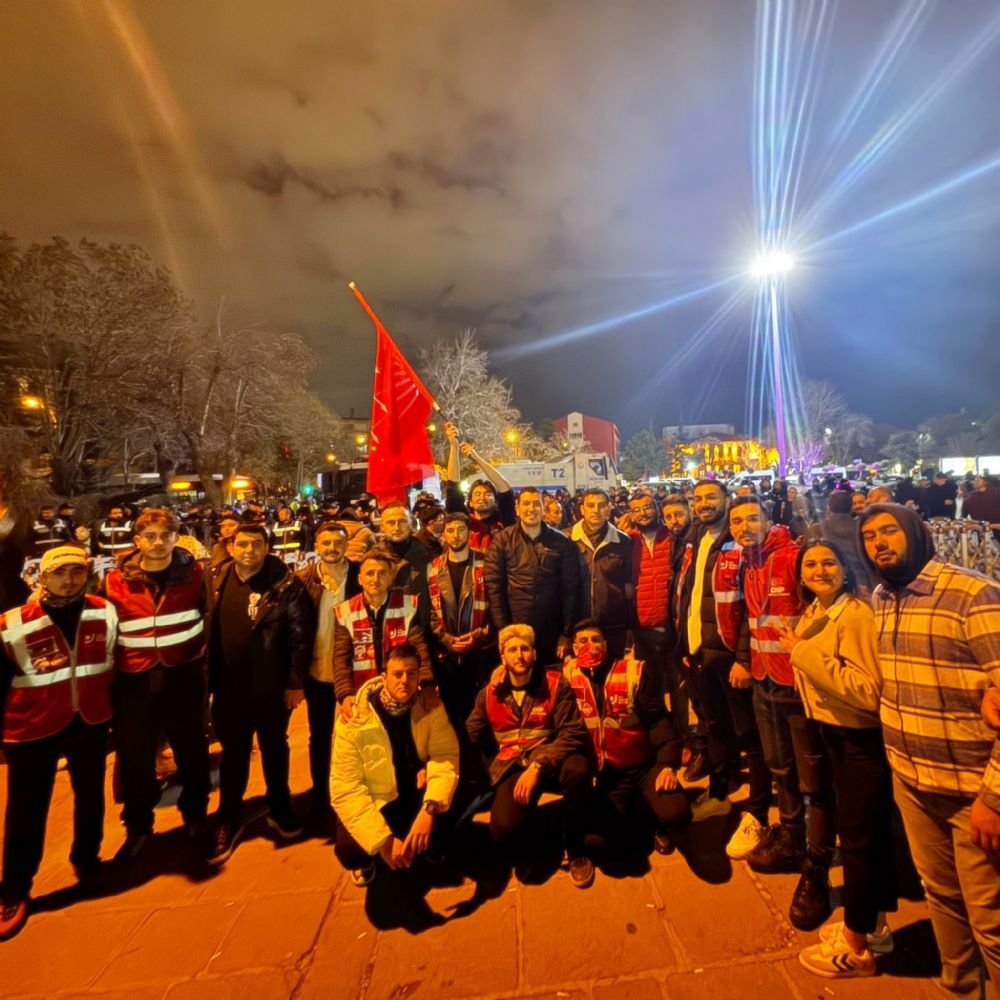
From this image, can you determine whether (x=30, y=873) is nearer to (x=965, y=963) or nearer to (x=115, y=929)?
(x=115, y=929)

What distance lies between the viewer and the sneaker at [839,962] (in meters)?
2.19

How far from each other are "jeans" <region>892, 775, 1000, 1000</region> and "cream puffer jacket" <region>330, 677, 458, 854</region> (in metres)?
2.15

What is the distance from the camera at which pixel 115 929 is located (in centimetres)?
274

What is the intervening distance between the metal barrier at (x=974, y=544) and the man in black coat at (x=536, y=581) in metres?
7.84

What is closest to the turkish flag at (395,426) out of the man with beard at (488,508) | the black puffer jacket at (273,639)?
the man with beard at (488,508)

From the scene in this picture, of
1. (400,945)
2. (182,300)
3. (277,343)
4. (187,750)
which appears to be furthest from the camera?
(277,343)

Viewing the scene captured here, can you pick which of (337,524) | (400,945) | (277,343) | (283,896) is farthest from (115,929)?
(277,343)

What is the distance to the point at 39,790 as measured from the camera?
2.90 meters

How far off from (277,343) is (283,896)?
26.1 m

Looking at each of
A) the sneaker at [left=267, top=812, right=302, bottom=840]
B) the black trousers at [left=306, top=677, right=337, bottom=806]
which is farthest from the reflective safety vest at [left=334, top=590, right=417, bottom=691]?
the sneaker at [left=267, top=812, right=302, bottom=840]

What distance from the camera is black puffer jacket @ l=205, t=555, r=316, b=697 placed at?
3.28 metres

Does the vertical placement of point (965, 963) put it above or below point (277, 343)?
below

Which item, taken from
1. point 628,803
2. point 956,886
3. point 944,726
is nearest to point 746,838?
point 628,803

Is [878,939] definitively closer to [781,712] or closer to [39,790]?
[781,712]
